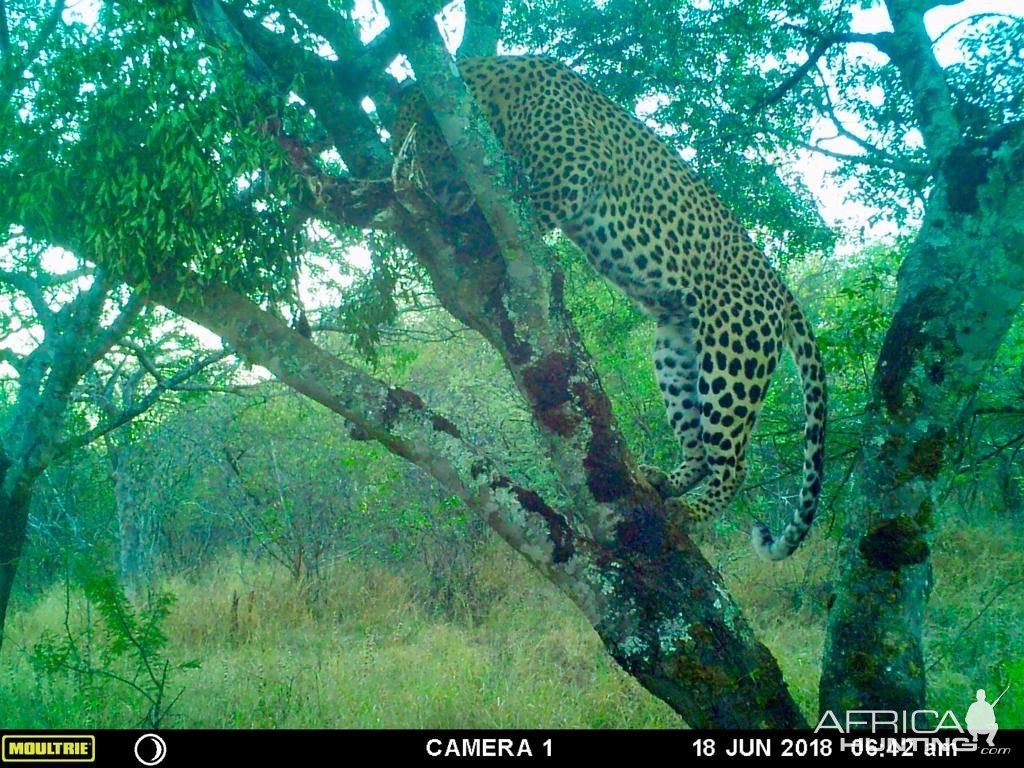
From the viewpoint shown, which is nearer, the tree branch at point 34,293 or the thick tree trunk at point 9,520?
the thick tree trunk at point 9,520

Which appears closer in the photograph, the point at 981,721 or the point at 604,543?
the point at 981,721

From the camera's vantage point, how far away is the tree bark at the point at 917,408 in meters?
3.41

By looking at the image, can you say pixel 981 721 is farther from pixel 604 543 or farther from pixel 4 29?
pixel 4 29

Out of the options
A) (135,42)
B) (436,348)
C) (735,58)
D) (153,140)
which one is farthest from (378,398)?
(436,348)

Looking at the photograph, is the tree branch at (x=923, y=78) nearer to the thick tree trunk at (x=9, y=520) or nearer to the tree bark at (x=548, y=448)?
the tree bark at (x=548, y=448)

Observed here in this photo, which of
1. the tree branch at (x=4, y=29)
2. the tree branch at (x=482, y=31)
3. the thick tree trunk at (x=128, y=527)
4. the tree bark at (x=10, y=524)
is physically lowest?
the tree bark at (x=10, y=524)

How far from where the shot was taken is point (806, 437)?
5145mm

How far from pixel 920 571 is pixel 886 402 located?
72 cm

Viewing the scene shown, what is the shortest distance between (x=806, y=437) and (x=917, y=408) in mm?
1582

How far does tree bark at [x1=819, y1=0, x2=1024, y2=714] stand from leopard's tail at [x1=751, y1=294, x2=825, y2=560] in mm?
1087

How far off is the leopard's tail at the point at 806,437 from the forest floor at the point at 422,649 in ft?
4.10

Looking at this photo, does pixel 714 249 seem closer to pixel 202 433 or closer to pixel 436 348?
pixel 202 433

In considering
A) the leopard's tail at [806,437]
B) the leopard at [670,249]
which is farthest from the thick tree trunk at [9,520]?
the leopard's tail at [806,437]
